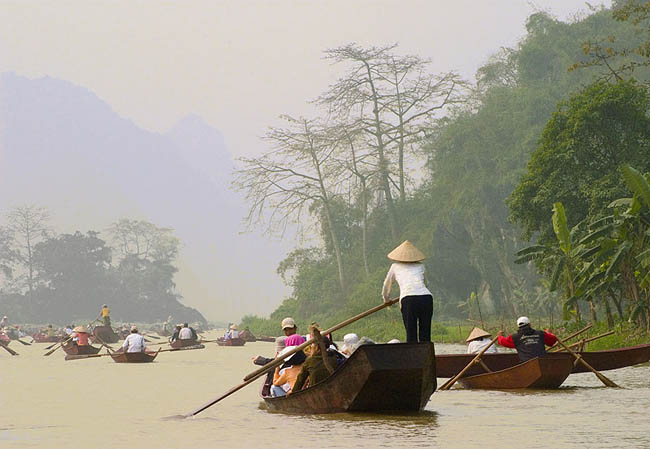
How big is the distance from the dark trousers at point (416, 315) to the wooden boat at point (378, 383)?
44 centimetres

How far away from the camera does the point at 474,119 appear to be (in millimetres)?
47062

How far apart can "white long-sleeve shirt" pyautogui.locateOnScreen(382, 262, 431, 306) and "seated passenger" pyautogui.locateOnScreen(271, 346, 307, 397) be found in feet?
4.77

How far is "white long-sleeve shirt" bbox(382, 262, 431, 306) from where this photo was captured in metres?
12.0

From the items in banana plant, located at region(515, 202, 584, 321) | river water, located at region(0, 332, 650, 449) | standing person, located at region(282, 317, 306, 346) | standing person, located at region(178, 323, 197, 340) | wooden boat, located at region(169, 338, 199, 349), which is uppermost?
banana plant, located at region(515, 202, 584, 321)

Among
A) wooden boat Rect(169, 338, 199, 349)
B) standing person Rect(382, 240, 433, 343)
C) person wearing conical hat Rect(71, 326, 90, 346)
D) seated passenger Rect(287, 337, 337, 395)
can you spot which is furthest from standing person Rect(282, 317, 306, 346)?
wooden boat Rect(169, 338, 199, 349)

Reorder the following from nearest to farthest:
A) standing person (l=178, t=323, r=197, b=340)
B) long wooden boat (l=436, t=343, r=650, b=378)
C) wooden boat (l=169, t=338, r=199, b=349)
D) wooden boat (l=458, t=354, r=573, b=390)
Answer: wooden boat (l=458, t=354, r=573, b=390) → long wooden boat (l=436, t=343, r=650, b=378) → wooden boat (l=169, t=338, r=199, b=349) → standing person (l=178, t=323, r=197, b=340)

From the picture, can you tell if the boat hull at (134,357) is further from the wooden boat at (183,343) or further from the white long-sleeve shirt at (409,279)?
the white long-sleeve shirt at (409,279)

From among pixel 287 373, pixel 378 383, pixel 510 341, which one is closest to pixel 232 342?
pixel 510 341

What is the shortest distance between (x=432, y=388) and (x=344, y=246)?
4305cm

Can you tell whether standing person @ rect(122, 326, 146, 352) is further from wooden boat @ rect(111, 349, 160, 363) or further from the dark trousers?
the dark trousers

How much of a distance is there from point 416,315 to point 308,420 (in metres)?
1.68

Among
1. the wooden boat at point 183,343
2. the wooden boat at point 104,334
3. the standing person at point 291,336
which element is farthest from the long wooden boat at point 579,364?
the wooden boat at point 104,334

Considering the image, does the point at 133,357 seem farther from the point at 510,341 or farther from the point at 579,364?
the point at 579,364

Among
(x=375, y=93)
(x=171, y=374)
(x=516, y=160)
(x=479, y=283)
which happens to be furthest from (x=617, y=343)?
(x=375, y=93)
